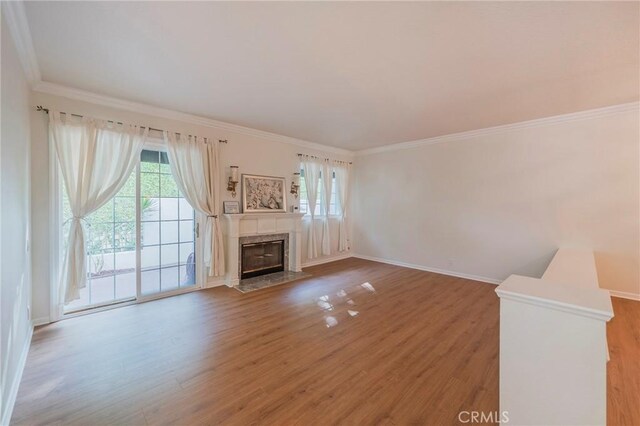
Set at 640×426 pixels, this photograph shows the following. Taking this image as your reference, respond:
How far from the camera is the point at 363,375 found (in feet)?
6.93

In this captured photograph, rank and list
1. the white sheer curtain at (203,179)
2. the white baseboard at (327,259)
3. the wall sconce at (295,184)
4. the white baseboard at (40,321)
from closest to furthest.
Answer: the white baseboard at (40,321) < the white sheer curtain at (203,179) < the wall sconce at (295,184) < the white baseboard at (327,259)

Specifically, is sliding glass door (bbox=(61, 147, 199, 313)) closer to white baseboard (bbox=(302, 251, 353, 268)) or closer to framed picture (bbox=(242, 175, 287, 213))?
framed picture (bbox=(242, 175, 287, 213))

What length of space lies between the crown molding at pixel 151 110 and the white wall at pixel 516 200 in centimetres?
A: 262

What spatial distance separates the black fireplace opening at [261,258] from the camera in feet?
15.2

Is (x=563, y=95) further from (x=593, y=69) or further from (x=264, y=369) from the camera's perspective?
(x=264, y=369)

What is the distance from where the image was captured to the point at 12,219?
1886 mm

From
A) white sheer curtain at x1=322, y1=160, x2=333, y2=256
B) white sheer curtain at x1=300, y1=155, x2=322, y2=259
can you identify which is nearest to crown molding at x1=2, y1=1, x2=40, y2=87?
white sheer curtain at x1=300, y1=155, x2=322, y2=259

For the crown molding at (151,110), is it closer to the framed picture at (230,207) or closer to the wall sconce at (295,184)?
the wall sconce at (295,184)

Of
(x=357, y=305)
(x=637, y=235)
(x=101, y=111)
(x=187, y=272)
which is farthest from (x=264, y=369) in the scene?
(x=637, y=235)

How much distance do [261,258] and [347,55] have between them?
3659mm

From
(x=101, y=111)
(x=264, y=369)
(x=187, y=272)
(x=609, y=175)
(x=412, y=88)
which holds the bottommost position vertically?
(x=264, y=369)

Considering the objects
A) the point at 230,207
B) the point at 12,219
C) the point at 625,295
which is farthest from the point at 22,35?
the point at 625,295

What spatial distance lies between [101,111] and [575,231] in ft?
21.8

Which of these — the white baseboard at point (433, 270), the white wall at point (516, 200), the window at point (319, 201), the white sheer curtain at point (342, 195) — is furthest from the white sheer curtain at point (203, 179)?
the white wall at point (516, 200)
